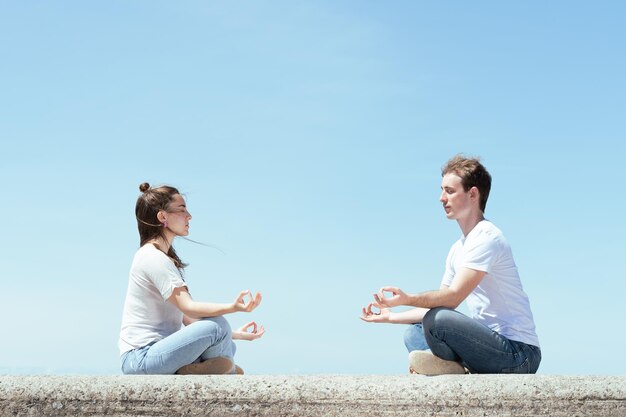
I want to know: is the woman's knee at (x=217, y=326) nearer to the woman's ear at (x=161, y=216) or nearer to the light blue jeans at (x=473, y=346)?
the woman's ear at (x=161, y=216)

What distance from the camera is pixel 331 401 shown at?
3.98 meters

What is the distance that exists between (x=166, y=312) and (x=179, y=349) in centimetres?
35

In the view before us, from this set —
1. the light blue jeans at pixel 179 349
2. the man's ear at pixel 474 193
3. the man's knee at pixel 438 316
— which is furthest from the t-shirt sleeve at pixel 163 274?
the man's ear at pixel 474 193

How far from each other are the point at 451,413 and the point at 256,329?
1.47m

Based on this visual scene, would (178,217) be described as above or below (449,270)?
above

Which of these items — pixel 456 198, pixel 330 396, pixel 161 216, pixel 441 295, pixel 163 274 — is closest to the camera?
pixel 330 396

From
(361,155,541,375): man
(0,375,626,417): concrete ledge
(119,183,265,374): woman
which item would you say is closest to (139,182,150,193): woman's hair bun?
(119,183,265,374): woman

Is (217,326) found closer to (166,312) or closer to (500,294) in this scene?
(166,312)

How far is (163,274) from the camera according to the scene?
14.5 ft

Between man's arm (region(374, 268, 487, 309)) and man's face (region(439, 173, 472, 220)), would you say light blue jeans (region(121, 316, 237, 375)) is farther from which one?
man's face (region(439, 173, 472, 220))

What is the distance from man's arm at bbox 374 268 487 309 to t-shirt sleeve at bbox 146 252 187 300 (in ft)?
3.69

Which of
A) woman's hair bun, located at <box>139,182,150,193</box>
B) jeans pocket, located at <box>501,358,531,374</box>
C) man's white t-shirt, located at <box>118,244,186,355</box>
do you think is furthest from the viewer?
woman's hair bun, located at <box>139,182,150,193</box>

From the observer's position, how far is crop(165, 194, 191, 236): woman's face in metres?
4.76

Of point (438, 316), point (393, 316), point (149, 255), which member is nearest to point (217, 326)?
point (149, 255)
